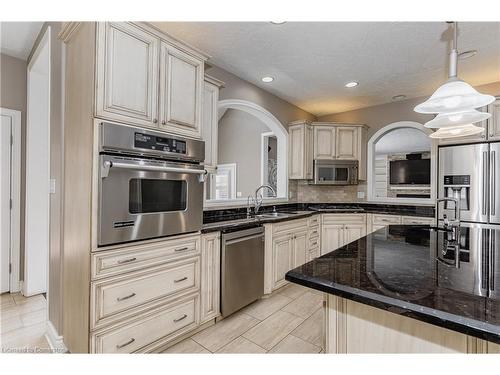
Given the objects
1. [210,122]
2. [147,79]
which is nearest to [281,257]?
[210,122]

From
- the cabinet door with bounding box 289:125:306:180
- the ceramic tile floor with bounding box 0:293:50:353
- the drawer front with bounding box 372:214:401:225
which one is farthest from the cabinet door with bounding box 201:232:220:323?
the drawer front with bounding box 372:214:401:225

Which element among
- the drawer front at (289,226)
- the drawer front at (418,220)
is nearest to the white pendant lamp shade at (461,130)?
the drawer front at (289,226)

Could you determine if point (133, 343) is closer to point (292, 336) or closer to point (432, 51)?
point (292, 336)

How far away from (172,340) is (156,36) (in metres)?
2.26

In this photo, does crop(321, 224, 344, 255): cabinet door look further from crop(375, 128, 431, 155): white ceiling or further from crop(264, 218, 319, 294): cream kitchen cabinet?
crop(375, 128, 431, 155): white ceiling

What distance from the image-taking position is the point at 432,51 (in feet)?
9.24

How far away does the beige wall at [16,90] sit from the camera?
2.99 metres

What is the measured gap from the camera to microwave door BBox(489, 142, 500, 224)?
10.5 ft

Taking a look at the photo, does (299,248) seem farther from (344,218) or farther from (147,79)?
(147,79)

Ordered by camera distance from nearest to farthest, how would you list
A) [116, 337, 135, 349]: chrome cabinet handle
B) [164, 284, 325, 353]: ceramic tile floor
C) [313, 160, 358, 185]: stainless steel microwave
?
[116, 337, 135, 349]: chrome cabinet handle → [164, 284, 325, 353]: ceramic tile floor → [313, 160, 358, 185]: stainless steel microwave

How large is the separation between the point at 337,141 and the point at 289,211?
1.45 m

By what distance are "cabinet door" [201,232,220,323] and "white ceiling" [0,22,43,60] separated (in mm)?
2561

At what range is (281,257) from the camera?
125 inches
